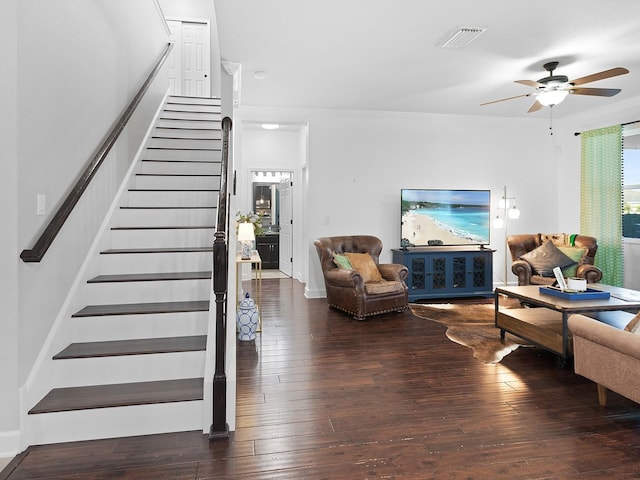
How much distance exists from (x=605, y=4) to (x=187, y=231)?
3.64 meters

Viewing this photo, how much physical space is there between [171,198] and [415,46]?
2683mm

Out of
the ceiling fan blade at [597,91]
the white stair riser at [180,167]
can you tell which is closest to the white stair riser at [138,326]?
the white stair riser at [180,167]

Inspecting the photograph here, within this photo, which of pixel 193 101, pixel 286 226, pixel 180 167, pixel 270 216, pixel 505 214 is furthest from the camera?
pixel 270 216

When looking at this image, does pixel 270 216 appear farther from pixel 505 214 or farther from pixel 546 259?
pixel 546 259

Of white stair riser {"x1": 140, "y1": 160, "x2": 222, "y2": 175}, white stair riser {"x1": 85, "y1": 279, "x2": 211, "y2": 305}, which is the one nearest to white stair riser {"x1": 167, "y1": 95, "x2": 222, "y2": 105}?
white stair riser {"x1": 140, "y1": 160, "x2": 222, "y2": 175}

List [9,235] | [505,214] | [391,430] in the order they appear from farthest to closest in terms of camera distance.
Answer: [505,214] < [391,430] < [9,235]

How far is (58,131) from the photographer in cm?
260

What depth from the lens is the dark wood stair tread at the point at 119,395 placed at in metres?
2.27

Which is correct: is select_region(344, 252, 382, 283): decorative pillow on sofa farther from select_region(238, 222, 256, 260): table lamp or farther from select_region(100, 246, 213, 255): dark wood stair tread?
select_region(100, 246, 213, 255): dark wood stair tread

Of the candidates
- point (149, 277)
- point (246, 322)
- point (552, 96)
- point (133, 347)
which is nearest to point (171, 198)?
point (149, 277)

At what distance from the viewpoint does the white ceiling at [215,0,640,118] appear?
3.17 m

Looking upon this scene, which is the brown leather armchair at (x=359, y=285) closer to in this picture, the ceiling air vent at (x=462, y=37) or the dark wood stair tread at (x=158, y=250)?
the dark wood stair tread at (x=158, y=250)

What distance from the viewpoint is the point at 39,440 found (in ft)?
7.29

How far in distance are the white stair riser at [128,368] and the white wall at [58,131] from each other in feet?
0.82
